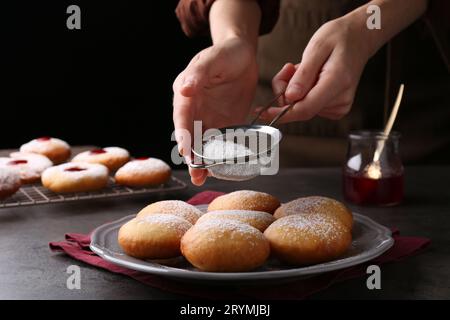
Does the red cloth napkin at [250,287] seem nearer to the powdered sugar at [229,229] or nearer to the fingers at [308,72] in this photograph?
the powdered sugar at [229,229]

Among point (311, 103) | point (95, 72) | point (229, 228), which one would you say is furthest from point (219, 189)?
point (95, 72)

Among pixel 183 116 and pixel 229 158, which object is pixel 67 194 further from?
pixel 229 158

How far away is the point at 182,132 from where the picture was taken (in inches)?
46.3

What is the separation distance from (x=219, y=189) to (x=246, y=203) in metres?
0.46

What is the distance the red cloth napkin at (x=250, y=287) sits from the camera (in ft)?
3.02

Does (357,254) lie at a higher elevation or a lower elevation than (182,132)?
lower

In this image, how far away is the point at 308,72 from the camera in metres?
1.27

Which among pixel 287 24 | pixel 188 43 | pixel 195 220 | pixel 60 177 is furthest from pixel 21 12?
pixel 195 220

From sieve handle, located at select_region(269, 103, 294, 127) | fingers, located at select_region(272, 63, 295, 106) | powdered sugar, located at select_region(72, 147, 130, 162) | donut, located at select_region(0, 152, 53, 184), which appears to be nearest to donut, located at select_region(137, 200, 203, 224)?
sieve handle, located at select_region(269, 103, 294, 127)

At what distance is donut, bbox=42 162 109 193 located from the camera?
1.48m

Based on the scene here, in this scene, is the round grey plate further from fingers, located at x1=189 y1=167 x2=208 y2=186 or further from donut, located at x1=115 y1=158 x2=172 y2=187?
donut, located at x1=115 y1=158 x2=172 y2=187

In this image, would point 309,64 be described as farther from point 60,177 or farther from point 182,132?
point 60,177

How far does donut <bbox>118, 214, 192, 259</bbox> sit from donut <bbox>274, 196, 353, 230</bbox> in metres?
0.19
